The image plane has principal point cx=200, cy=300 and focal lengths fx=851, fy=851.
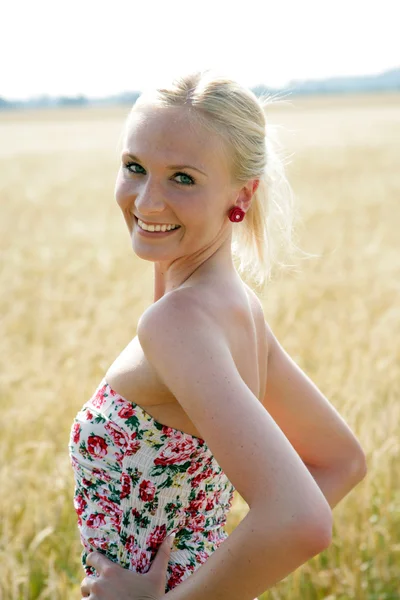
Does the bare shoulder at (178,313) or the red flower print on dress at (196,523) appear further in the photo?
the red flower print on dress at (196,523)

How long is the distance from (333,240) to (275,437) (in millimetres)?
7414

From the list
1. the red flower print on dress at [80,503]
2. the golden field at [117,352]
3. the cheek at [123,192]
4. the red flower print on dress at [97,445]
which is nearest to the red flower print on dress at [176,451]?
the red flower print on dress at [97,445]

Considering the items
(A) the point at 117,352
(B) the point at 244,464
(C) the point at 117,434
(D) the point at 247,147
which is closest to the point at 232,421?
(B) the point at 244,464

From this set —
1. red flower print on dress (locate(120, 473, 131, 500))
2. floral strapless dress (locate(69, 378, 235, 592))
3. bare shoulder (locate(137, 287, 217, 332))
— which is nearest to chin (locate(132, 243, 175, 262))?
bare shoulder (locate(137, 287, 217, 332))

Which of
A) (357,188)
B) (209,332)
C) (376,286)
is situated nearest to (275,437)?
(209,332)

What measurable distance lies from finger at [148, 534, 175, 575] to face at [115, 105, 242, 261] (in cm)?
51

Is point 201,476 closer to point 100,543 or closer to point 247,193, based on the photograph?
point 100,543

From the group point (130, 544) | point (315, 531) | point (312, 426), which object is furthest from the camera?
point (312, 426)

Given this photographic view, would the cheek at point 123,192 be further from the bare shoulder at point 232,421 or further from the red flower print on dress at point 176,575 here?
the red flower print on dress at point 176,575

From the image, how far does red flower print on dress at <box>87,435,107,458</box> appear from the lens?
152 centimetres

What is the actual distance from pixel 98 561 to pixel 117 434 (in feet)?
0.79

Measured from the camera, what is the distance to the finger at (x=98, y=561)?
1521 mm

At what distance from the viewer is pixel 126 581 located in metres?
1.48

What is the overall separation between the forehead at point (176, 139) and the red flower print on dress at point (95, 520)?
2.16ft
